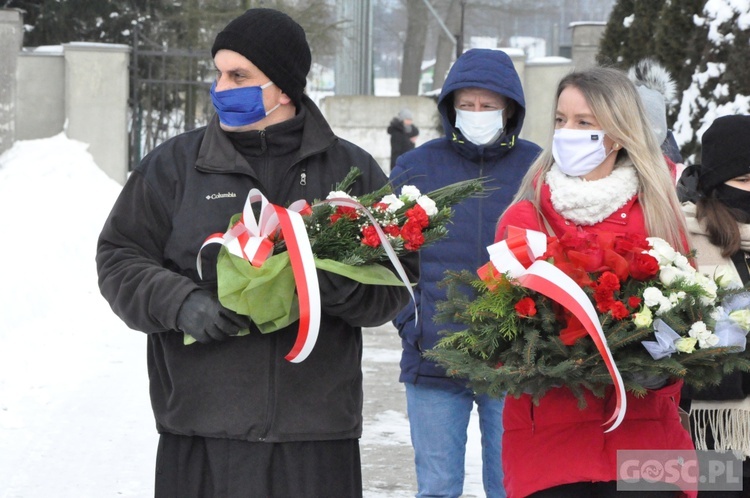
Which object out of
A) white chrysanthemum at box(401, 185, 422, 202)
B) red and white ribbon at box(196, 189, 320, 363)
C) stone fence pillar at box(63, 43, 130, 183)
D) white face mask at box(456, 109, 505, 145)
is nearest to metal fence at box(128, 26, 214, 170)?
stone fence pillar at box(63, 43, 130, 183)

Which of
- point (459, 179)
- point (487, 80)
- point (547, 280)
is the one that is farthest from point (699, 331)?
point (487, 80)

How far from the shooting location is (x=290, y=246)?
2.94 metres

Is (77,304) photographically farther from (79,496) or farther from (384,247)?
(384,247)

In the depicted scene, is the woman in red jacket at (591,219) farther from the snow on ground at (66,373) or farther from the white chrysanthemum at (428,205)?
the snow on ground at (66,373)

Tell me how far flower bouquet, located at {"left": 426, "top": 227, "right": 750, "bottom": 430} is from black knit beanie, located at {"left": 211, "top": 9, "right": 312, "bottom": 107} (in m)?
0.80

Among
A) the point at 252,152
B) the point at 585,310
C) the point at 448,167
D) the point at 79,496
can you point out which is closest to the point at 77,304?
the point at 79,496

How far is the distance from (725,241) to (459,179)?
3.94 ft

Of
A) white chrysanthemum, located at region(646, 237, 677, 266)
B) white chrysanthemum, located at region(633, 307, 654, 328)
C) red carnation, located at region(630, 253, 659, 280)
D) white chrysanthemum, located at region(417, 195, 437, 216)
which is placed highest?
white chrysanthemum, located at region(417, 195, 437, 216)

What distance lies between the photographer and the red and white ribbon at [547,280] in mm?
2914

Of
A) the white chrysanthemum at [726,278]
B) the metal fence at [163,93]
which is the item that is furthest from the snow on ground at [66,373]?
the metal fence at [163,93]

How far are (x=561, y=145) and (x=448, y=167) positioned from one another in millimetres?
1166

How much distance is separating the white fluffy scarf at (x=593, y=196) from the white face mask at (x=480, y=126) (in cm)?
115

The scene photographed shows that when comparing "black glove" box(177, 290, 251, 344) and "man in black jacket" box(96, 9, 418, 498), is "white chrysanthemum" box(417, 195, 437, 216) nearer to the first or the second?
"man in black jacket" box(96, 9, 418, 498)

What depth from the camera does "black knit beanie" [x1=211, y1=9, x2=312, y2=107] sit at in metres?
3.30
